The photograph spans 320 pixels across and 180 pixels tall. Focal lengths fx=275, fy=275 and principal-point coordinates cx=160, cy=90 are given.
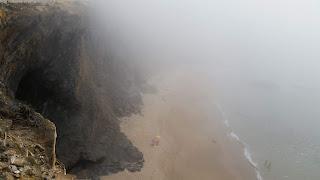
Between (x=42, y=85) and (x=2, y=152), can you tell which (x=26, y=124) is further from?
(x=42, y=85)

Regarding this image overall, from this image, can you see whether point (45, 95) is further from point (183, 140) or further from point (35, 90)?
point (183, 140)

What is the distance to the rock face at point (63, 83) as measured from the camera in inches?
955

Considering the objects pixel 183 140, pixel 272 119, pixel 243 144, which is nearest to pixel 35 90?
pixel 183 140

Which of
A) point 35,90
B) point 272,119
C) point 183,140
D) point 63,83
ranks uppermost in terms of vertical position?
point 63,83

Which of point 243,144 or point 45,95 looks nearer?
point 45,95

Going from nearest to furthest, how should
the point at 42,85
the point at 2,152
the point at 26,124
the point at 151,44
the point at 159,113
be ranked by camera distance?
the point at 2,152, the point at 26,124, the point at 42,85, the point at 159,113, the point at 151,44

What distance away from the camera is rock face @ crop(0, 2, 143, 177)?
24250 millimetres

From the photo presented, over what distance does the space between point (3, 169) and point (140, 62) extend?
198ft

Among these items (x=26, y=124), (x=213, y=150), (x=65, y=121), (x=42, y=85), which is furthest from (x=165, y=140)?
(x=26, y=124)

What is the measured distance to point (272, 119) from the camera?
2260 inches

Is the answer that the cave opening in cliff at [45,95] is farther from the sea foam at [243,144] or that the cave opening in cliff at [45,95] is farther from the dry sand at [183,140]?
the sea foam at [243,144]

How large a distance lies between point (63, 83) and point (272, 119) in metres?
44.3

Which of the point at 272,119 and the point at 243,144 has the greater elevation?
the point at 243,144

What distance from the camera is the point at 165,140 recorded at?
139ft
